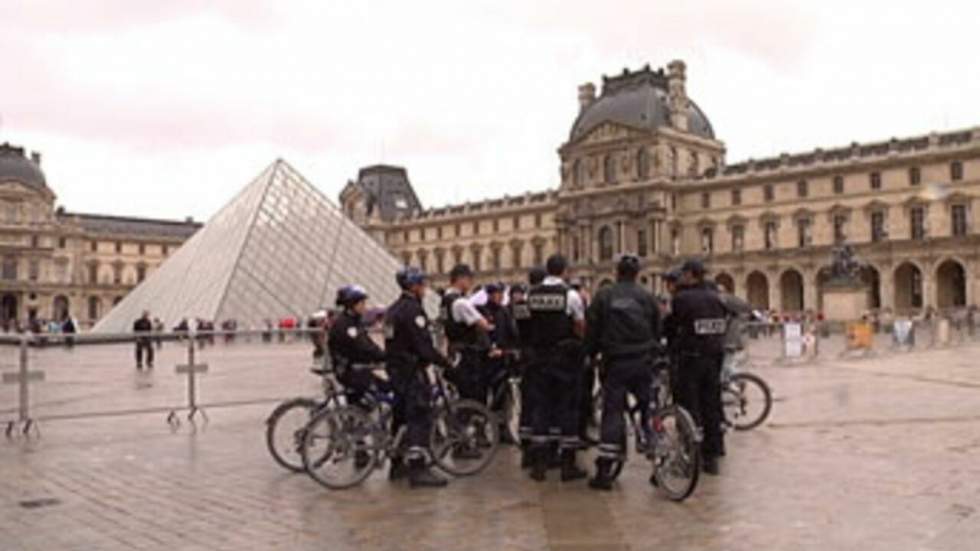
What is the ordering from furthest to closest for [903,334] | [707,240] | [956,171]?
1. [707,240]
2. [956,171]
3. [903,334]

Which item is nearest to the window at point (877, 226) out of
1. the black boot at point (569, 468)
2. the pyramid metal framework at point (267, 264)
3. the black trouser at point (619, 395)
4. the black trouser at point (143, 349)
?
the pyramid metal framework at point (267, 264)

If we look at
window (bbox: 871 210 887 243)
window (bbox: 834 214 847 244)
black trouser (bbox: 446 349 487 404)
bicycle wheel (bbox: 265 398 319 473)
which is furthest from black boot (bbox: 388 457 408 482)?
window (bbox: 834 214 847 244)

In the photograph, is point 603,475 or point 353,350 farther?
point 353,350

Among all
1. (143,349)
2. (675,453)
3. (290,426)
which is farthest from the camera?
(143,349)

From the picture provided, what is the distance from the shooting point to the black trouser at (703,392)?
7.61 metres

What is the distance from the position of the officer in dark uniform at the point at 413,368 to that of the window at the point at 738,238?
5983 cm

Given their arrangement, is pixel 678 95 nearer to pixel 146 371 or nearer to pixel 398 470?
pixel 146 371

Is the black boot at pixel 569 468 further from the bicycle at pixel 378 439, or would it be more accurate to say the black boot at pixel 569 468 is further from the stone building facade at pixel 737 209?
the stone building facade at pixel 737 209

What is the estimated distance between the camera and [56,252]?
90.5m

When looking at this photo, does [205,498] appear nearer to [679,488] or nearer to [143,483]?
[143,483]

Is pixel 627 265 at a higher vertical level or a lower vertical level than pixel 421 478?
higher

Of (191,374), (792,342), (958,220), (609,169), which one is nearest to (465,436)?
(191,374)

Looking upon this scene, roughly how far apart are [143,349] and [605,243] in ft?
189

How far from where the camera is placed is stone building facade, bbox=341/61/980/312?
55688 millimetres
